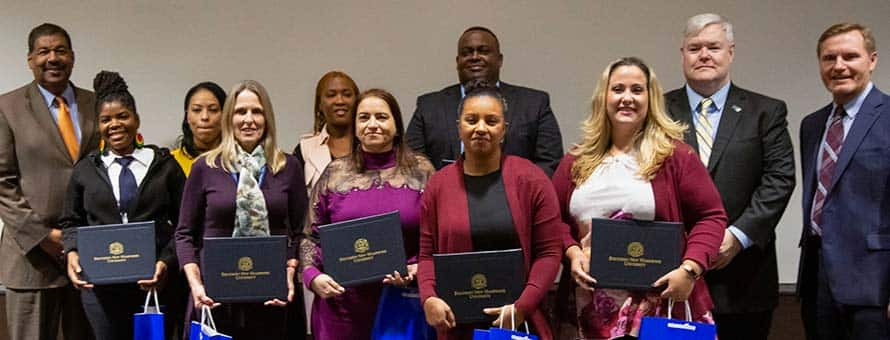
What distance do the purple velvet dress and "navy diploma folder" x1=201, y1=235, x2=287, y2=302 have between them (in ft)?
0.38

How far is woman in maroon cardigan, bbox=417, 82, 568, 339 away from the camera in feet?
9.70

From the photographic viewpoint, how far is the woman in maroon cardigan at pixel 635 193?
9.70 ft

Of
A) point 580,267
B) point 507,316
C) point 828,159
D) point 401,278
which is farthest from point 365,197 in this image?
point 828,159

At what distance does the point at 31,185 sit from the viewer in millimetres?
4215

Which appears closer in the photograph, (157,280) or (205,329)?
(205,329)

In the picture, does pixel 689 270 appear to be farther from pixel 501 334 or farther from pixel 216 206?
pixel 216 206

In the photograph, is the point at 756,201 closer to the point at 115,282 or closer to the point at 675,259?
the point at 675,259

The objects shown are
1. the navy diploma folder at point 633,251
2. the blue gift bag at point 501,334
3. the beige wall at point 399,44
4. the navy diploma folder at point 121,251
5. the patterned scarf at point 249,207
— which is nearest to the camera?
the blue gift bag at point 501,334

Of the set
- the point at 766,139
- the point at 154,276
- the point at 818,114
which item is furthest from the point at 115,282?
the point at 818,114

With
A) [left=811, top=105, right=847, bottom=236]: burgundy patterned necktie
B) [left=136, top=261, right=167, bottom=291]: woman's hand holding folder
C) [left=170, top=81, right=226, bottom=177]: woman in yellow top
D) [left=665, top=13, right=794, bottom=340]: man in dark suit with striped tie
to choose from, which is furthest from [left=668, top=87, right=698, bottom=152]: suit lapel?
[left=136, top=261, right=167, bottom=291]: woman's hand holding folder

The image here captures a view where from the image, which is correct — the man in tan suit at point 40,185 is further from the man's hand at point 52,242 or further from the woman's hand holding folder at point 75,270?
the woman's hand holding folder at point 75,270

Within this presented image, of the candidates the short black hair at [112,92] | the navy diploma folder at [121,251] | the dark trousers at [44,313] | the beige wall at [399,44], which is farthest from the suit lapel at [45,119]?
the navy diploma folder at [121,251]

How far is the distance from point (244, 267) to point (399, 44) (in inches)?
83.2

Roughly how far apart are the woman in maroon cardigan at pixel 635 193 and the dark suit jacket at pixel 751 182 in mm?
470
